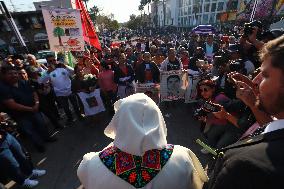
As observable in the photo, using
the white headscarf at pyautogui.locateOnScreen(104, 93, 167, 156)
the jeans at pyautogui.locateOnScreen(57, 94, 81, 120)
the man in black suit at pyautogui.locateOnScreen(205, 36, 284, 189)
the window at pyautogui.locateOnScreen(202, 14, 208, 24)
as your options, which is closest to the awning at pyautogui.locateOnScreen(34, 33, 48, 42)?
the jeans at pyautogui.locateOnScreen(57, 94, 81, 120)

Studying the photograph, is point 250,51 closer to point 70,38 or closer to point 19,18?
point 70,38

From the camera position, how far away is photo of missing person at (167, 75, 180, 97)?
7.09 meters

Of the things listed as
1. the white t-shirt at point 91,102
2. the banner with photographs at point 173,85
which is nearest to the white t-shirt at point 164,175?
the white t-shirt at point 91,102

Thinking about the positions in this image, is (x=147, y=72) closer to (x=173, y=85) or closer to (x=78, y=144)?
(x=173, y=85)

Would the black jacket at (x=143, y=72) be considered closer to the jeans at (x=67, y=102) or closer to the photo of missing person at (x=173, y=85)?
the photo of missing person at (x=173, y=85)

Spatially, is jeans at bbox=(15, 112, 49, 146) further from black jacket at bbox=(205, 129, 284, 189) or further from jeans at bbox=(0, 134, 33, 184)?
black jacket at bbox=(205, 129, 284, 189)

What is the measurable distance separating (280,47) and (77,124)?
6.49 meters

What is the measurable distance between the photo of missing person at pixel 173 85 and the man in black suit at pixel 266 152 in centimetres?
584

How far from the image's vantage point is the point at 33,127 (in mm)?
5473

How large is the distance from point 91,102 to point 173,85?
8.24ft

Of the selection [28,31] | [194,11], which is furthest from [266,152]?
[194,11]

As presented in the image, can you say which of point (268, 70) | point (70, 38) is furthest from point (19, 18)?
point (268, 70)

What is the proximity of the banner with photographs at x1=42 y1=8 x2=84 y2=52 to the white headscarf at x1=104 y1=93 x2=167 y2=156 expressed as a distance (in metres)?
6.60

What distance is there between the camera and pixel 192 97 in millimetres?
7043
